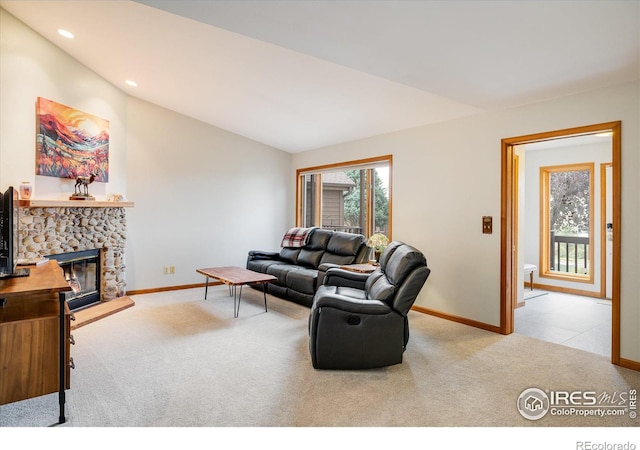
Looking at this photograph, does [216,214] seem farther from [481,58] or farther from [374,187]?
[481,58]

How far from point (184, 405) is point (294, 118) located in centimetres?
394

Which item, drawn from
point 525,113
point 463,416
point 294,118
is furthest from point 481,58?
point 294,118

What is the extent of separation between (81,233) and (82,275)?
0.57 m

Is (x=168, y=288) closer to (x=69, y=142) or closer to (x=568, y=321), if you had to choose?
(x=69, y=142)

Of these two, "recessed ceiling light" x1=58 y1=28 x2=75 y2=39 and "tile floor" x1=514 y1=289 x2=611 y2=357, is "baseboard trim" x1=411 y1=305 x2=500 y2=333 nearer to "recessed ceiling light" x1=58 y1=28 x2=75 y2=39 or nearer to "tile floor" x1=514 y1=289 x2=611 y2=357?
"tile floor" x1=514 y1=289 x2=611 y2=357

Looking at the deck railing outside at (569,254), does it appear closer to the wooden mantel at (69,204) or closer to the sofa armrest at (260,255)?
the sofa armrest at (260,255)

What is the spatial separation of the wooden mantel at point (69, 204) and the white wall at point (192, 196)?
668mm

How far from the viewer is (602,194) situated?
5543 millimetres

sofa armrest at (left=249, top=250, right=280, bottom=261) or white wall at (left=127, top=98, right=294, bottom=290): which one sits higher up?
white wall at (left=127, top=98, right=294, bottom=290)

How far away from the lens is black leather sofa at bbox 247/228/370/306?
4680mm

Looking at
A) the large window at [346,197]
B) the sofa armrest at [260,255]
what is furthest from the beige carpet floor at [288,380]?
the large window at [346,197]

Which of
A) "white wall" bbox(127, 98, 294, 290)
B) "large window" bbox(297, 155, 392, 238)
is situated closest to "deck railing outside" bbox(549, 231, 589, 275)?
"large window" bbox(297, 155, 392, 238)

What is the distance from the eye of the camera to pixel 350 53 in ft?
9.02

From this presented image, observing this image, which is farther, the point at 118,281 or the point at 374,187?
→ the point at 374,187
